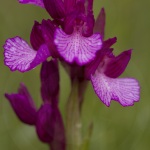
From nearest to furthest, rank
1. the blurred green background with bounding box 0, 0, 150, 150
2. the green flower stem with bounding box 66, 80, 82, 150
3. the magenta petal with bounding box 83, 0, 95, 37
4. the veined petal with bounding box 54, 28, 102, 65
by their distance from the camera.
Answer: the veined petal with bounding box 54, 28, 102, 65 < the magenta petal with bounding box 83, 0, 95, 37 < the green flower stem with bounding box 66, 80, 82, 150 < the blurred green background with bounding box 0, 0, 150, 150

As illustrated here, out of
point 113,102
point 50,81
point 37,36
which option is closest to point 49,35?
point 37,36

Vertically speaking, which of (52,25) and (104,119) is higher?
(52,25)

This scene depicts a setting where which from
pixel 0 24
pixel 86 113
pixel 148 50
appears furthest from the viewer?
pixel 0 24

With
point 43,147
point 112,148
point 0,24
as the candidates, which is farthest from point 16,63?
point 0,24

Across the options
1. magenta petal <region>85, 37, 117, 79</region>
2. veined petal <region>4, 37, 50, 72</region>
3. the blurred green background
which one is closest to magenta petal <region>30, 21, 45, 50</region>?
veined petal <region>4, 37, 50, 72</region>

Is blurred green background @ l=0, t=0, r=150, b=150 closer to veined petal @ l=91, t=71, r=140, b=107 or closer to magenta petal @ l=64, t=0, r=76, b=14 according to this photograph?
veined petal @ l=91, t=71, r=140, b=107

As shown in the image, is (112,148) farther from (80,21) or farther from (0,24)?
(0,24)

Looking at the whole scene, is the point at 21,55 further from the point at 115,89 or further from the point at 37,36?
the point at 115,89
